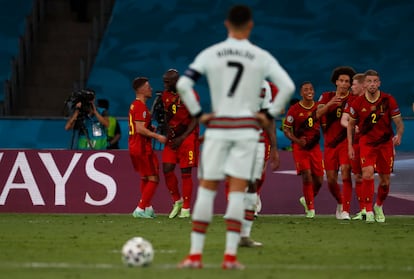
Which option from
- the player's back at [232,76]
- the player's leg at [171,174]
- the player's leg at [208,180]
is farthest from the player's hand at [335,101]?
the player's leg at [208,180]

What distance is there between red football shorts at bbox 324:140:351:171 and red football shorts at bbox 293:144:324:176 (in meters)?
0.12

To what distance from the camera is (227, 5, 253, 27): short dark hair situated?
9430 mm

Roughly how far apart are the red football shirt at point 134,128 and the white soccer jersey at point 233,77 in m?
7.78

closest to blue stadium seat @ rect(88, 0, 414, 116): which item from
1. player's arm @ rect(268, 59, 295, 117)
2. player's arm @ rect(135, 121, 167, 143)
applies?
player's arm @ rect(135, 121, 167, 143)

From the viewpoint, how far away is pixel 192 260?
9203 millimetres

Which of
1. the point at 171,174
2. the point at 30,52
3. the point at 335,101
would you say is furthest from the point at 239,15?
the point at 30,52

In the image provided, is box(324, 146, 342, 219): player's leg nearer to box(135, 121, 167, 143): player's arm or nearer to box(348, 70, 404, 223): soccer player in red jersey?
box(348, 70, 404, 223): soccer player in red jersey

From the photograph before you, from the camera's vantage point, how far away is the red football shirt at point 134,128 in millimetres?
17172

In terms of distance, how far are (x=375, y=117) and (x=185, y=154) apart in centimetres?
299

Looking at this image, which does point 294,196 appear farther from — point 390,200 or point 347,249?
point 347,249

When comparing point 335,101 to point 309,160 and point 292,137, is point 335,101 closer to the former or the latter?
point 292,137

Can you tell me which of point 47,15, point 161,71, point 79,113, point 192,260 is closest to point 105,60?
point 161,71

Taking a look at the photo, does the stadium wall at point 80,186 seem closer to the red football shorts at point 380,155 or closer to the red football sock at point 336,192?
the red football sock at point 336,192

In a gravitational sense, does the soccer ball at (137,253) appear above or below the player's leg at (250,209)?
below
